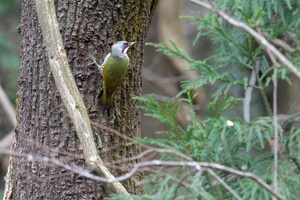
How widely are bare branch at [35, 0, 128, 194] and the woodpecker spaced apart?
0.26 metres

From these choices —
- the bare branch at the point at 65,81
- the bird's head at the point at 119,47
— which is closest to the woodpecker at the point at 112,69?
the bird's head at the point at 119,47

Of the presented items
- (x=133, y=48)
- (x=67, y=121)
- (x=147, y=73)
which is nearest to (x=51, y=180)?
(x=67, y=121)

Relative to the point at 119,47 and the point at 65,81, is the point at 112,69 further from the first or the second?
the point at 65,81

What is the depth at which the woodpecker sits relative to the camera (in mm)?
3537

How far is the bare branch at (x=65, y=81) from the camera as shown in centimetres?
315

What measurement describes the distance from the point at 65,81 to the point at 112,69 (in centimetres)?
39

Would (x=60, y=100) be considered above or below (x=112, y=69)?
below

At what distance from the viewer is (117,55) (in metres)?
3.57

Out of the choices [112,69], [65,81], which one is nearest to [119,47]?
[112,69]

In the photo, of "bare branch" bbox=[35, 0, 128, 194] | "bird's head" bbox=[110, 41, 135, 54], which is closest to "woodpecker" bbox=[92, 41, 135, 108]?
"bird's head" bbox=[110, 41, 135, 54]

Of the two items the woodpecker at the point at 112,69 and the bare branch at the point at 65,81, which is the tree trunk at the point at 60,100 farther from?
the bare branch at the point at 65,81

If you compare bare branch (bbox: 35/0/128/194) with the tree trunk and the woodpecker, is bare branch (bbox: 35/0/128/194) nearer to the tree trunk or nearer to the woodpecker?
the tree trunk

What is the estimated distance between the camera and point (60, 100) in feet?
11.7

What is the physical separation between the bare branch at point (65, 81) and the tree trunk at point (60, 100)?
0.50ft
